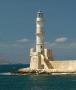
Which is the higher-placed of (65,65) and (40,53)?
(40,53)

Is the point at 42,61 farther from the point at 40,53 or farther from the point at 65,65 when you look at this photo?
the point at 65,65

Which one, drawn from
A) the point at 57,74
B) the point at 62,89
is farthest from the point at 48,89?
the point at 57,74

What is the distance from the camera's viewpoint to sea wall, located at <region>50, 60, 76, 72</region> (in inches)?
2613

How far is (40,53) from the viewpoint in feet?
225

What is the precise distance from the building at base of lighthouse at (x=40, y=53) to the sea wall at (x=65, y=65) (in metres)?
0.85

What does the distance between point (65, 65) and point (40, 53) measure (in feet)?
13.5

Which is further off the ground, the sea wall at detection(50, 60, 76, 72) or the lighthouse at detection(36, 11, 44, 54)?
the lighthouse at detection(36, 11, 44, 54)

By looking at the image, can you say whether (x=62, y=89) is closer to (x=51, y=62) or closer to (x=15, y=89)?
(x=15, y=89)

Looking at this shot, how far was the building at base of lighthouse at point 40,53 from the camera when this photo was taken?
6794 centimetres

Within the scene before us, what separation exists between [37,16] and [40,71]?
335 inches

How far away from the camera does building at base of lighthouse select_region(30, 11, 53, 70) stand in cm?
6794

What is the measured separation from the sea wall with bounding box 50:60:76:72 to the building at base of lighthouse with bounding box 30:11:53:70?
2.78 feet

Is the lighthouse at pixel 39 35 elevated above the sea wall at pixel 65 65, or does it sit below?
above

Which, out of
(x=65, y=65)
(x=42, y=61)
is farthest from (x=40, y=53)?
(x=65, y=65)
